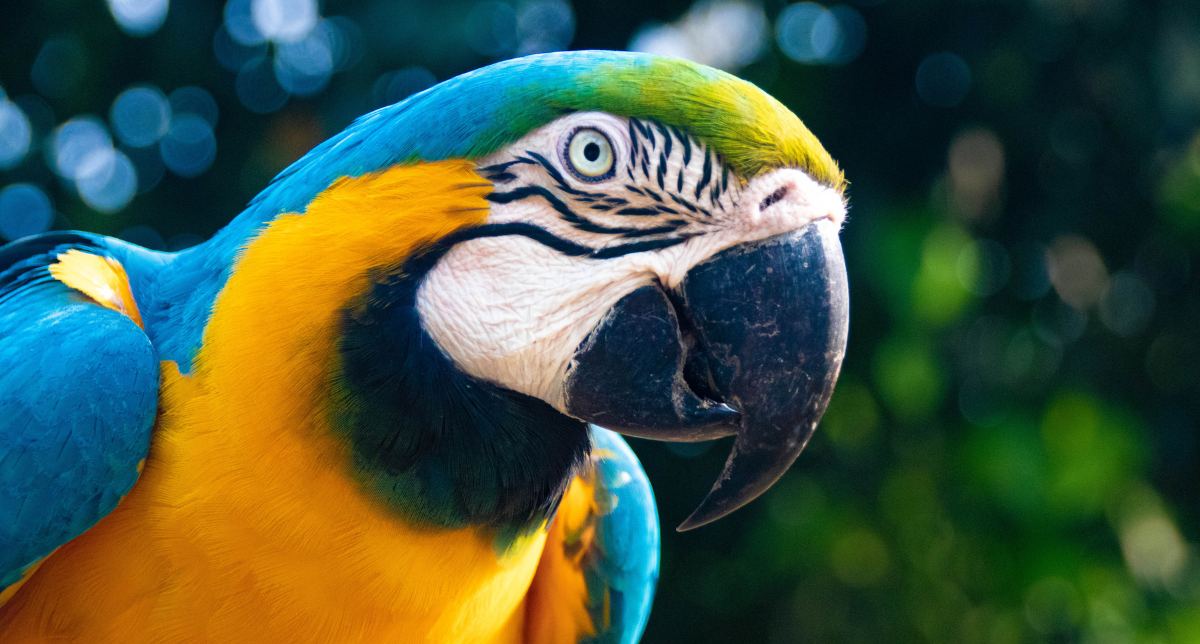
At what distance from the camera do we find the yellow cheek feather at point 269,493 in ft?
3.58

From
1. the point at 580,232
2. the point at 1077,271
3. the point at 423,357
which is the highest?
the point at 580,232

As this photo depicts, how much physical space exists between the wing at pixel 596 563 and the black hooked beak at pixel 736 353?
0.59m

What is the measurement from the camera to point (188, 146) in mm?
3303

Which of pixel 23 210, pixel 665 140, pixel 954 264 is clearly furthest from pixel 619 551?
pixel 23 210

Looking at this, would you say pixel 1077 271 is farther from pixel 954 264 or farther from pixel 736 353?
pixel 736 353

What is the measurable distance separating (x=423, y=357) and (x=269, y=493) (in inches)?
11.2

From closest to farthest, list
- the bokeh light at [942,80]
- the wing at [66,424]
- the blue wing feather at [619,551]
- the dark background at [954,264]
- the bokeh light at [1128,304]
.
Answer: the wing at [66,424] → the blue wing feather at [619,551] → the dark background at [954,264] → the bokeh light at [942,80] → the bokeh light at [1128,304]

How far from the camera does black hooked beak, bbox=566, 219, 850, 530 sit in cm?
105

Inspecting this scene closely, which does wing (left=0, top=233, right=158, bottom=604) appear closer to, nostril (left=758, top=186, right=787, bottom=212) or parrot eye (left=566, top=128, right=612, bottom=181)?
parrot eye (left=566, top=128, right=612, bottom=181)

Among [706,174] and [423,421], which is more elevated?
[706,174]

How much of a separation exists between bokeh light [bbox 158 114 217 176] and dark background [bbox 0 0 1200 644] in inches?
5.6

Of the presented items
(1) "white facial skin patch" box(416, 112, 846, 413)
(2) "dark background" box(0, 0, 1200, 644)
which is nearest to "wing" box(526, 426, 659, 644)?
(1) "white facial skin patch" box(416, 112, 846, 413)

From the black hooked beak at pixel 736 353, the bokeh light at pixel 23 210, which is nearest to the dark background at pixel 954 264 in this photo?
the bokeh light at pixel 23 210

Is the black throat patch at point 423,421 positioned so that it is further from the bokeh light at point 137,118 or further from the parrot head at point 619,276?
the bokeh light at point 137,118
